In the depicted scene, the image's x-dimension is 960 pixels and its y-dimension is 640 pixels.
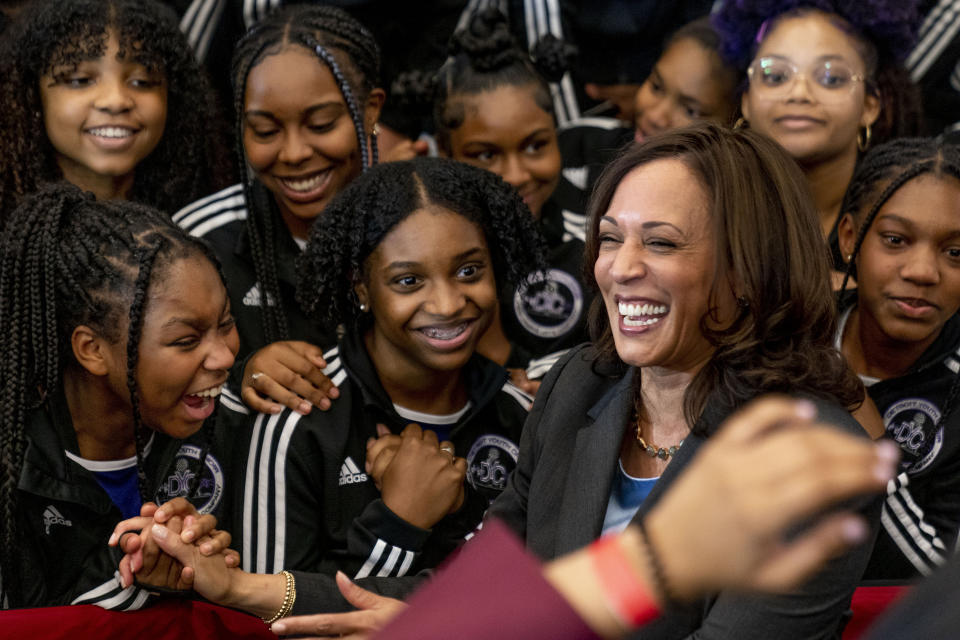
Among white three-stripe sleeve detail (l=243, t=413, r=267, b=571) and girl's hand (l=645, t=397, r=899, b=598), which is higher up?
girl's hand (l=645, t=397, r=899, b=598)

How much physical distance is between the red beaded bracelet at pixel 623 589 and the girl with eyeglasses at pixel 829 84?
8.02 ft

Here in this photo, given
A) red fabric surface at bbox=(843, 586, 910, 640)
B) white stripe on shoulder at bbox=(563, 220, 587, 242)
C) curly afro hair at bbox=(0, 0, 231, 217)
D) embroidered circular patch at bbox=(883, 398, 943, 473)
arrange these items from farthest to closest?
white stripe on shoulder at bbox=(563, 220, 587, 242), curly afro hair at bbox=(0, 0, 231, 217), embroidered circular patch at bbox=(883, 398, 943, 473), red fabric surface at bbox=(843, 586, 910, 640)

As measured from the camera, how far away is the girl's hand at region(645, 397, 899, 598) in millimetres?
981

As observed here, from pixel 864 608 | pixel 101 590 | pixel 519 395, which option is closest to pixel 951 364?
pixel 864 608

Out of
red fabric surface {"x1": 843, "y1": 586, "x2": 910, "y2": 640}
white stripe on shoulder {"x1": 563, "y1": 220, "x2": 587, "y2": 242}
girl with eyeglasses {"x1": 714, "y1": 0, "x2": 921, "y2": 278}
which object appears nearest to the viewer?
red fabric surface {"x1": 843, "y1": 586, "x2": 910, "y2": 640}

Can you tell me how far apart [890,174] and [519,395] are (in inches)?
47.4

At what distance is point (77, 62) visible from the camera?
3246mm

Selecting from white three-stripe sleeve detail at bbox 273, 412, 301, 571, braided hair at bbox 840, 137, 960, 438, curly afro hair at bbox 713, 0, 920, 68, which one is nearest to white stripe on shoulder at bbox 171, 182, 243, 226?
white three-stripe sleeve detail at bbox 273, 412, 301, 571

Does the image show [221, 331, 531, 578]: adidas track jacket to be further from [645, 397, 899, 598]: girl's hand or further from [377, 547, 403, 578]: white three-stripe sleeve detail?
[645, 397, 899, 598]: girl's hand

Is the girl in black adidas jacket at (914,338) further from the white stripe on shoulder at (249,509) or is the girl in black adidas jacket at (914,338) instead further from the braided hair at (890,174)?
→ the white stripe on shoulder at (249,509)

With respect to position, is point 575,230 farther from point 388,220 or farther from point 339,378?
point 339,378

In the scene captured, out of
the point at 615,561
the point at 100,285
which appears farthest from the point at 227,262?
the point at 615,561

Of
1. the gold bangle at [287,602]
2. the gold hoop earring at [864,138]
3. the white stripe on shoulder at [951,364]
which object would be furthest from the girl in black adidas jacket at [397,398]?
the gold hoop earring at [864,138]

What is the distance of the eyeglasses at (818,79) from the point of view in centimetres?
349
